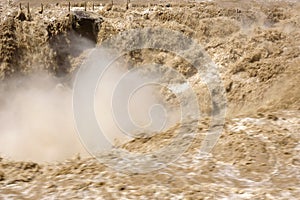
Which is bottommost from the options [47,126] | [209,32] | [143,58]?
[47,126]

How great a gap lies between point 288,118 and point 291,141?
1.51 meters

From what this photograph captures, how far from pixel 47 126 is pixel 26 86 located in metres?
4.84

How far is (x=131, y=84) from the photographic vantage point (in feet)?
80.9

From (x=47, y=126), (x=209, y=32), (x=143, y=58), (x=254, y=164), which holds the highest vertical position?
(x=209, y=32)

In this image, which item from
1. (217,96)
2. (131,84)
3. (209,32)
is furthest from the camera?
(209,32)

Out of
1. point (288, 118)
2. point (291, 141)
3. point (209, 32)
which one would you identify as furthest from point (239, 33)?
point (291, 141)

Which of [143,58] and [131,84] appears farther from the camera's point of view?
[143,58]

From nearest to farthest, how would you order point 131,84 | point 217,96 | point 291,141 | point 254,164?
point 254,164 < point 291,141 < point 217,96 < point 131,84

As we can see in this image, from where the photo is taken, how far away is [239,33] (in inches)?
974

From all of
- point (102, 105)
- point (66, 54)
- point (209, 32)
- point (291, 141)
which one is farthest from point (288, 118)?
point (66, 54)

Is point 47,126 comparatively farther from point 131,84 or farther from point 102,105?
point 131,84

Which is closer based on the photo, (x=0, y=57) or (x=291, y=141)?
(x=291, y=141)

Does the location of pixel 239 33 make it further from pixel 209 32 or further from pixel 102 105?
pixel 102 105

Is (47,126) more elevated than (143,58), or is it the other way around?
(143,58)
